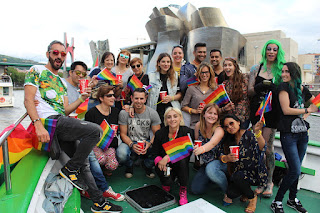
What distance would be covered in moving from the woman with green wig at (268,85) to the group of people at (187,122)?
0.01 metres

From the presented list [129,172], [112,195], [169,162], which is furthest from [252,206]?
[129,172]

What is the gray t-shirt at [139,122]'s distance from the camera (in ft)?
12.9

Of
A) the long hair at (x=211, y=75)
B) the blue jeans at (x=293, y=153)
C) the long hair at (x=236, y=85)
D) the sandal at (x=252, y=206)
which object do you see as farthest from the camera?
the long hair at (x=211, y=75)

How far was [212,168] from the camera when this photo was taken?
332 centimetres

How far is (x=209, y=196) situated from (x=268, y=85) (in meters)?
1.86

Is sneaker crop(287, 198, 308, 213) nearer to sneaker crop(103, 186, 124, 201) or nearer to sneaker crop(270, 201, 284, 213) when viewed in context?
sneaker crop(270, 201, 284, 213)

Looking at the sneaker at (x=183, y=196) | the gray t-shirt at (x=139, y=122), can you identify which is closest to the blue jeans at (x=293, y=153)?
the sneaker at (x=183, y=196)

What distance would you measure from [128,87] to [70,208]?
2.39m

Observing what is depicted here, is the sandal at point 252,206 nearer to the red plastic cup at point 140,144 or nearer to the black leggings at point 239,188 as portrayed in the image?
the black leggings at point 239,188

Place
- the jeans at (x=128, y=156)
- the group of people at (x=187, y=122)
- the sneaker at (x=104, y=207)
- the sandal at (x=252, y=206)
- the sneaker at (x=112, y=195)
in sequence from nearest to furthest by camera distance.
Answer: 1. the group of people at (x=187, y=122)
2. the sneaker at (x=104, y=207)
3. the sandal at (x=252, y=206)
4. the sneaker at (x=112, y=195)
5. the jeans at (x=128, y=156)

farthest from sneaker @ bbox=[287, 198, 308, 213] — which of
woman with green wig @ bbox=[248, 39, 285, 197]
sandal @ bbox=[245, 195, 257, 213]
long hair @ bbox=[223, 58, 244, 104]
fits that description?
long hair @ bbox=[223, 58, 244, 104]

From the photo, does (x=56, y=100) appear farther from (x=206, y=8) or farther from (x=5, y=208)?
(x=206, y=8)

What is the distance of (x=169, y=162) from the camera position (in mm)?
3484

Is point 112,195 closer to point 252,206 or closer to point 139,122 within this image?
point 139,122
